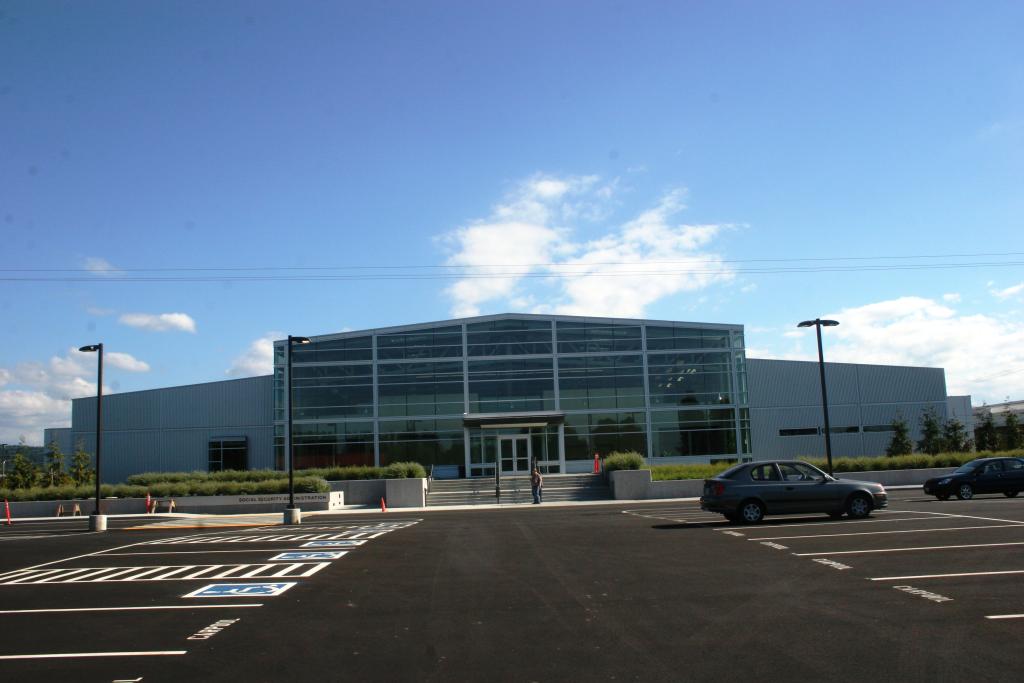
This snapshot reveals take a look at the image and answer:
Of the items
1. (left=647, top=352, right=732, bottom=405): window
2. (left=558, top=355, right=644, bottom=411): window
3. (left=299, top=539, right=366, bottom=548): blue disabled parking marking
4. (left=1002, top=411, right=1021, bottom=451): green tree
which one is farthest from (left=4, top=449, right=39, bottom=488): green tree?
(left=1002, top=411, right=1021, bottom=451): green tree

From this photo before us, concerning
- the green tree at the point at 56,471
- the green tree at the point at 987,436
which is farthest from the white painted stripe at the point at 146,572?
the green tree at the point at 987,436

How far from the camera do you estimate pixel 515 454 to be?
44.3 m

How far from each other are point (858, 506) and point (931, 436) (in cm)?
3117

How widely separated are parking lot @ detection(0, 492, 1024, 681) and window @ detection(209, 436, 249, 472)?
3203 cm

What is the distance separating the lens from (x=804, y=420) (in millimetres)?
47781

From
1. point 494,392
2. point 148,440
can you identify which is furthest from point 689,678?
point 148,440

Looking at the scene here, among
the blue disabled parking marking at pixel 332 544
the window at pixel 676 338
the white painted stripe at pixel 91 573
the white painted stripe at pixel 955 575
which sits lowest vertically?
the blue disabled parking marking at pixel 332 544

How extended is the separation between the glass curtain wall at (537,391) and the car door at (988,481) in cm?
2147

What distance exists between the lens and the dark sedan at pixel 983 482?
2481cm

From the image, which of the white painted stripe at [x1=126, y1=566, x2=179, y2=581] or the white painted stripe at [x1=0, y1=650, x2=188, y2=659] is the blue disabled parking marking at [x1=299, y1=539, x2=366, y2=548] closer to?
the white painted stripe at [x1=126, y1=566, x2=179, y2=581]

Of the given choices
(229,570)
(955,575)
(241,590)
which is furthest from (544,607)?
(229,570)

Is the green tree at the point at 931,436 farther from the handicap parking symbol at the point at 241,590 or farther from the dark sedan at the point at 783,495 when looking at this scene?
the handicap parking symbol at the point at 241,590

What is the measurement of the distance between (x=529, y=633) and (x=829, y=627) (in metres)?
2.92

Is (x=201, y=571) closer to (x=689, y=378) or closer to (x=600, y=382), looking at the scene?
(x=600, y=382)
